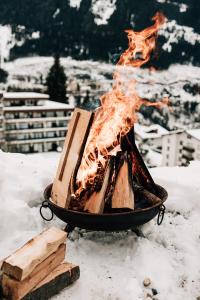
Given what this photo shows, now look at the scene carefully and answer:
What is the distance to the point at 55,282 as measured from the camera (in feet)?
13.4

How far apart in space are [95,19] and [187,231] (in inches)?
7649

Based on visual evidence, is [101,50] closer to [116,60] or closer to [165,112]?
[165,112]

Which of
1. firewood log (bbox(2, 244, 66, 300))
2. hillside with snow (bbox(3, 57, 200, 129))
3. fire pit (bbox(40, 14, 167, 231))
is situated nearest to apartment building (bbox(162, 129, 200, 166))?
fire pit (bbox(40, 14, 167, 231))

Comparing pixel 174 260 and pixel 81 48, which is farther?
pixel 81 48

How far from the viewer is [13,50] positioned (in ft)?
595

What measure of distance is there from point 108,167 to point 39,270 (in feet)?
5.83

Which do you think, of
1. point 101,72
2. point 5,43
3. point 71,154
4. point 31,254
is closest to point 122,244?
point 71,154

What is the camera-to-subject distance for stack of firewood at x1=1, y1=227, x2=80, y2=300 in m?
3.70

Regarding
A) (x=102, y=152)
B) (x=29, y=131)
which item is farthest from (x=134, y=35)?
(x=29, y=131)

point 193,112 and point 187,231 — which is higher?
point 187,231

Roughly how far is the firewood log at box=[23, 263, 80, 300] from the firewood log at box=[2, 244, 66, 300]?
0.18 ft

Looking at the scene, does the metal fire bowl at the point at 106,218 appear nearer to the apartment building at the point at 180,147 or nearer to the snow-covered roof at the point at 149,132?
the apartment building at the point at 180,147

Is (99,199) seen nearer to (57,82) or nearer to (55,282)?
(55,282)

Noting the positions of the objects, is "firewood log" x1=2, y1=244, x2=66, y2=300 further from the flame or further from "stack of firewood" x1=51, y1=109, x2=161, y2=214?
the flame
